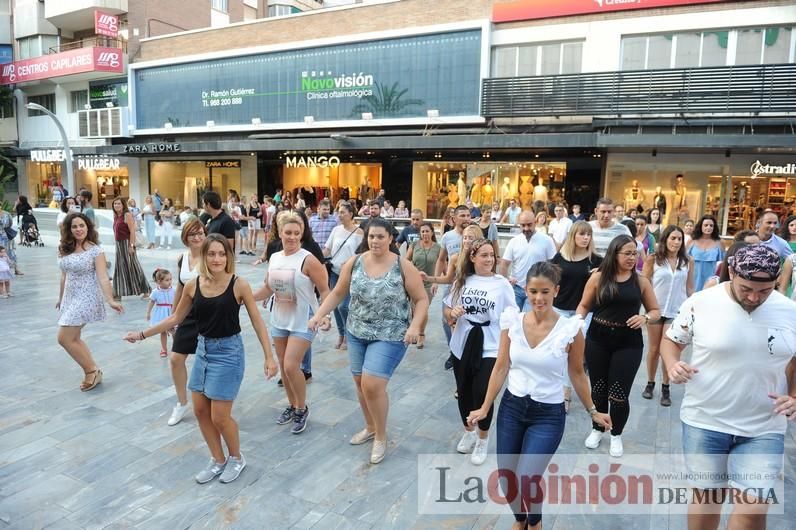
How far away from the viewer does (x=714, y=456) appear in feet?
8.99

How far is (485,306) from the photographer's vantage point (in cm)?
415

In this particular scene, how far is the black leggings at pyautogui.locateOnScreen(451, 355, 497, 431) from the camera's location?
4.10 meters

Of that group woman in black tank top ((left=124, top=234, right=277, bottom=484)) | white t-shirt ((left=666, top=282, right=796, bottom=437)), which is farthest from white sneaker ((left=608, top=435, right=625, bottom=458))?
woman in black tank top ((left=124, top=234, right=277, bottom=484))

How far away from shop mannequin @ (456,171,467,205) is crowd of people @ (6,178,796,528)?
15749 mm

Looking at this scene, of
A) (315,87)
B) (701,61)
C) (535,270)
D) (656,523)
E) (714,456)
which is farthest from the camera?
(315,87)

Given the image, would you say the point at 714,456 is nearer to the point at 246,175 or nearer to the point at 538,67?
the point at 538,67

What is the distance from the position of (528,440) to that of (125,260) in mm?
8831

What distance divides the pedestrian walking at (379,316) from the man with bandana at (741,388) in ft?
6.25

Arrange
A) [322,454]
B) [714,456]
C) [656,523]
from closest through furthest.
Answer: [714,456]
[656,523]
[322,454]

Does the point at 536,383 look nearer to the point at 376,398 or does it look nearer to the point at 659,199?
the point at 376,398

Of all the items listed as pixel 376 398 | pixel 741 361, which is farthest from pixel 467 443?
pixel 741 361

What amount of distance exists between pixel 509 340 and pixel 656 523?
5.18 ft

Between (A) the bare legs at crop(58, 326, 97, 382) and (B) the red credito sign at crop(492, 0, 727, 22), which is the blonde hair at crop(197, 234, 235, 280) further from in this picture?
(B) the red credito sign at crop(492, 0, 727, 22)

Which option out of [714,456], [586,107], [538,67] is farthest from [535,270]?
[538,67]
